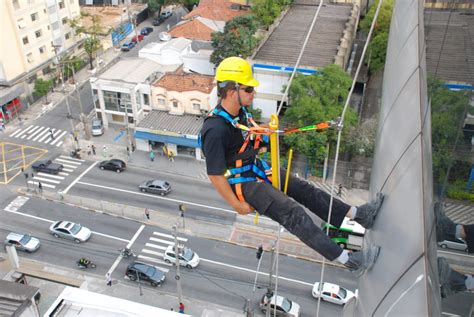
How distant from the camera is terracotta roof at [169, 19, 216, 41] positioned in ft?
154

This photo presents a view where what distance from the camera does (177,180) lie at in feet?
114

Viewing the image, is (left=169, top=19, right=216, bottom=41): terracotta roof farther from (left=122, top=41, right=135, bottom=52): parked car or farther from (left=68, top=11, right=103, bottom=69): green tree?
(left=122, top=41, right=135, bottom=52): parked car

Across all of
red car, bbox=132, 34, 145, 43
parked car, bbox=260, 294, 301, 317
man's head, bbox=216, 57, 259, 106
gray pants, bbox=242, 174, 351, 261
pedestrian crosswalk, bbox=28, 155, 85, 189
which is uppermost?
man's head, bbox=216, 57, 259, 106

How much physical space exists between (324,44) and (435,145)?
38.0 m

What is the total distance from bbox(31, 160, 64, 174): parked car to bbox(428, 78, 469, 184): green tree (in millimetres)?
33927

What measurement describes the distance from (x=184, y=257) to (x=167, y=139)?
11678 mm

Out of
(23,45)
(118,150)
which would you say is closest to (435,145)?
(118,150)

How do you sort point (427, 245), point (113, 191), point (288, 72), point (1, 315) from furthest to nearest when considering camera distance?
point (288, 72)
point (113, 191)
point (1, 315)
point (427, 245)

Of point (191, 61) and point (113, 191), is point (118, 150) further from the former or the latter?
point (191, 61)

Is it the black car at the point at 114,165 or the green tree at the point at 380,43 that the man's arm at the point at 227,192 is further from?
the green tree at the point at 380,43

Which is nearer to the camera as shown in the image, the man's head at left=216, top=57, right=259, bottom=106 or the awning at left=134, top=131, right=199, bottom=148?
the man's head at left=216, top=57, right=259, bottom=106

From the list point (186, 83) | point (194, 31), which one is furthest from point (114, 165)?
point (194, 31)

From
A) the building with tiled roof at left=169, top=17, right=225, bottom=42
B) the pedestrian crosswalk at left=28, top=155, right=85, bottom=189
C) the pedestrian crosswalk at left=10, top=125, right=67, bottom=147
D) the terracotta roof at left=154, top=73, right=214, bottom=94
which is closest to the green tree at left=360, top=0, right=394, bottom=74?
the building with tiled roof at left=169, top=17, right=225, bottom=42

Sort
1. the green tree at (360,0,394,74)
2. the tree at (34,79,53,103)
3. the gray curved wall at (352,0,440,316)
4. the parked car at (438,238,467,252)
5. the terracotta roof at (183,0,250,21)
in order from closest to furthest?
the parked car at (438,238,467,252) < the gray curved wall at (352,0,440,316) < the green tree at (360,0,394,74) < the tree at (34,79,53,103) < the terracotta roof at (183,0,250,21)
